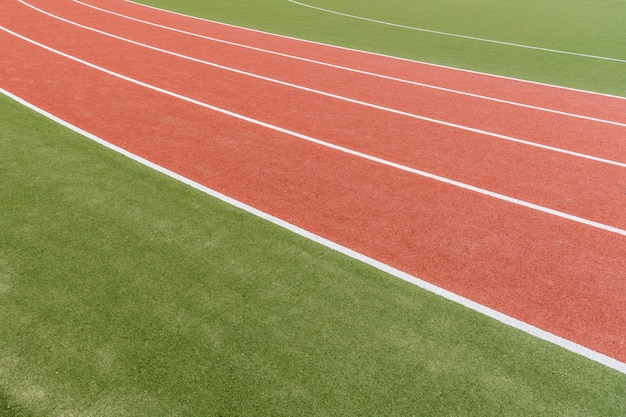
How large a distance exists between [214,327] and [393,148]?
15.2 feet

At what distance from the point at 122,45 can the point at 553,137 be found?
A: 10.1 m

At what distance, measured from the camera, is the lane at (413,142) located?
713 cm

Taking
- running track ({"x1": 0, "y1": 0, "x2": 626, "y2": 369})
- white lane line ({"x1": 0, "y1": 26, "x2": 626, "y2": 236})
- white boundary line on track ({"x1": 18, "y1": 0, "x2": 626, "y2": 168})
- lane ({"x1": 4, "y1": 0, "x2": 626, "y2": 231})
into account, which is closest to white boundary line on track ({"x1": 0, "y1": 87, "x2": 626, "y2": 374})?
running track ({"x1": 0, "y1": 0, "x2": 626, "y2": 369})

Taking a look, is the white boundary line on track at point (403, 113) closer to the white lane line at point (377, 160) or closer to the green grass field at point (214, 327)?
the white lane line at point (377, 160)

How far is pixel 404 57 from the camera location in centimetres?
1379

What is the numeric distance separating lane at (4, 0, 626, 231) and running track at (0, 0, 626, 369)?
4 centimetres

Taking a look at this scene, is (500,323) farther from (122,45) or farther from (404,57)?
(122,45)

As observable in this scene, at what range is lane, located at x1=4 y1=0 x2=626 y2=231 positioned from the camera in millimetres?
7133

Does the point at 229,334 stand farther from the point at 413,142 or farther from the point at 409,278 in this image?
the point at 413,142

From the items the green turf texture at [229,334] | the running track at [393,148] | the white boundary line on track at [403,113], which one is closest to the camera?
the green turf texture at [229,334]

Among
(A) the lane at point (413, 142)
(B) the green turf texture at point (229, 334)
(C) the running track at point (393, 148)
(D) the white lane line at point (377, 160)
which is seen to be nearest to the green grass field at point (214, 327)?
(B) the green turf texture at point (229, 334)

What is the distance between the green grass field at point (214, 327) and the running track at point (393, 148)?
0.53 meters

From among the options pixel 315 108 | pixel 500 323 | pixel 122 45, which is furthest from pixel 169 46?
pixel 500 323

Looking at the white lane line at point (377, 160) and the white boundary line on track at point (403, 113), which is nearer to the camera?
the white lane line at point (377, 160)
